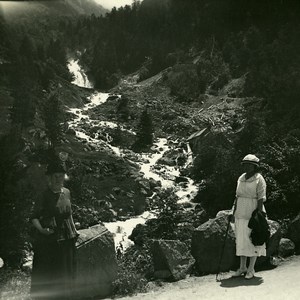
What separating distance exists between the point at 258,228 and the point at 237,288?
35.8 inches

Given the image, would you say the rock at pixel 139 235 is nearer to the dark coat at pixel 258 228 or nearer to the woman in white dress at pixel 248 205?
the woman in white dress at pixel 248 205

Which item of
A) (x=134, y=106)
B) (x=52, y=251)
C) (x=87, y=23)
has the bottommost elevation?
(x=52, y=251)

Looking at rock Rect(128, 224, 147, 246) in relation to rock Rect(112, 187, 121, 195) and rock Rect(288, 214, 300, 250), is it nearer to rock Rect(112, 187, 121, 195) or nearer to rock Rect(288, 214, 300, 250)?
rock Rect(112, 187, 121, 195)

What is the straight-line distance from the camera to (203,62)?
57.7 metres

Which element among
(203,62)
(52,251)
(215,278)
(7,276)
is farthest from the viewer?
(203,62)

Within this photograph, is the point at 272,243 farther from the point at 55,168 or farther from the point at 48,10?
the point at 48,10

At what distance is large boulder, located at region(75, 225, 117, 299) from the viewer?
605 centimetres

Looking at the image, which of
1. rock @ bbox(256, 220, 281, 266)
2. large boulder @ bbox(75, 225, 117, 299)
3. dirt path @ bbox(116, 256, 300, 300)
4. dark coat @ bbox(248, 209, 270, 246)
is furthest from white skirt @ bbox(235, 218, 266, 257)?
large boulder @ bbox(75, 225, 117, 299)

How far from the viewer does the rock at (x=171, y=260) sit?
7.04m

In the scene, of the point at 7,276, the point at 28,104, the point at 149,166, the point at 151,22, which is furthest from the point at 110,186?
the point at 151,22

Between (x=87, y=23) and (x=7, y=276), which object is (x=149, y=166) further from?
(x=87, y=23)

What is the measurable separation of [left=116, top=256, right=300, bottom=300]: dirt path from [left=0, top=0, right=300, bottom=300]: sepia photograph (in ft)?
0.12

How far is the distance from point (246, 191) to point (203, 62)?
53397mm

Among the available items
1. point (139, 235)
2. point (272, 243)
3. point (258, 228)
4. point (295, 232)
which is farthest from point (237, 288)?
point (139, 235)
